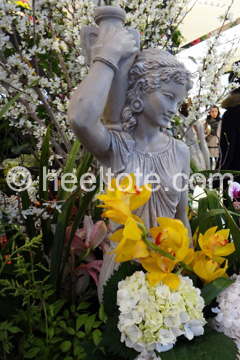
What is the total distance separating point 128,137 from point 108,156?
0.07 metres

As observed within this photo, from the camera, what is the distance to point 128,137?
32.1 inches

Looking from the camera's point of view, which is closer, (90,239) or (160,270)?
(160,270)

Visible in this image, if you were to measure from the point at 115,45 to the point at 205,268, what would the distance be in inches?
20.1

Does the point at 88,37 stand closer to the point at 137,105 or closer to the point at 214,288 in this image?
the point at 137,105

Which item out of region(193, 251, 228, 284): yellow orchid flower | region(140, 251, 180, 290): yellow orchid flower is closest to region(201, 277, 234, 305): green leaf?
region(193, 251, 228, 284): yellow orchid flower

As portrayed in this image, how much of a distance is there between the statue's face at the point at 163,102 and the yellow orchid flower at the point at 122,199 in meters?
0.23

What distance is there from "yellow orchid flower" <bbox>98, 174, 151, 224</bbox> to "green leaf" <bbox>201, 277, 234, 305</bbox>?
25 cm

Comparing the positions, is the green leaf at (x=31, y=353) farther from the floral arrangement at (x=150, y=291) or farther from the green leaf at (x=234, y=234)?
the green leaf at (x=234, y=234)

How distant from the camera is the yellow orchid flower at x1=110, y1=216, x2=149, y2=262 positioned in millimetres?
583

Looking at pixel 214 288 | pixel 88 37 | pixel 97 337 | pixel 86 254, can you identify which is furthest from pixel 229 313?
pixel 88 37

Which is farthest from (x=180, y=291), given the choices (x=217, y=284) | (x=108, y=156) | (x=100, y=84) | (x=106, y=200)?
(x=100, y=84)

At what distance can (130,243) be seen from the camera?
63 cm

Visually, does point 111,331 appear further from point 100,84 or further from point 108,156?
point 100,84

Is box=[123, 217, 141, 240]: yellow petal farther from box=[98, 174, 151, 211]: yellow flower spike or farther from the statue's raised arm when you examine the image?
the statue's raised arm
